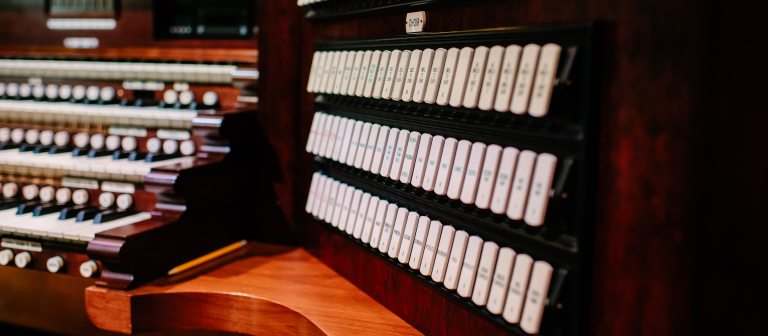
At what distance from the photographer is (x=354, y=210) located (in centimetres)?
174

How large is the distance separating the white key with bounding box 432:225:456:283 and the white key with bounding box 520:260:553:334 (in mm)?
253

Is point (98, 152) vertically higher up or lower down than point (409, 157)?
lower down

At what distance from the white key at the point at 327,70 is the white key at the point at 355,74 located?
0.39 feet

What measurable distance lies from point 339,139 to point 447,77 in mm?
525

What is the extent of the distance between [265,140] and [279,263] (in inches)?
15.0

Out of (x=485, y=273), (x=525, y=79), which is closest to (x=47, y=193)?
(x=485, y=273)

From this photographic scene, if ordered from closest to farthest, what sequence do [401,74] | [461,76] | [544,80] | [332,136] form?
[544,80] → [461,76] → [401,74] → [332,136]

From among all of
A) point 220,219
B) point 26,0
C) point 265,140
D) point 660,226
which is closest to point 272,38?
point 265,140

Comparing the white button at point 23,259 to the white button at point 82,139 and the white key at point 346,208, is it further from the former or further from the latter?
the white key at point 346,208

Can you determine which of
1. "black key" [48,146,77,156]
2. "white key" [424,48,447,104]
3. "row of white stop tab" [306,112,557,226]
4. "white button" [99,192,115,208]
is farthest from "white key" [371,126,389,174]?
"black key" [48,146,77,156]

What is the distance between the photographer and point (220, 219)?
6.84 feet

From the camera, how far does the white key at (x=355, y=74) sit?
1694 mm

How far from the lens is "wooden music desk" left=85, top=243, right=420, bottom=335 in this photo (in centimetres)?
165

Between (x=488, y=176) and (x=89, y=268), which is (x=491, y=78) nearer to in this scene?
(x=488, y=176)
